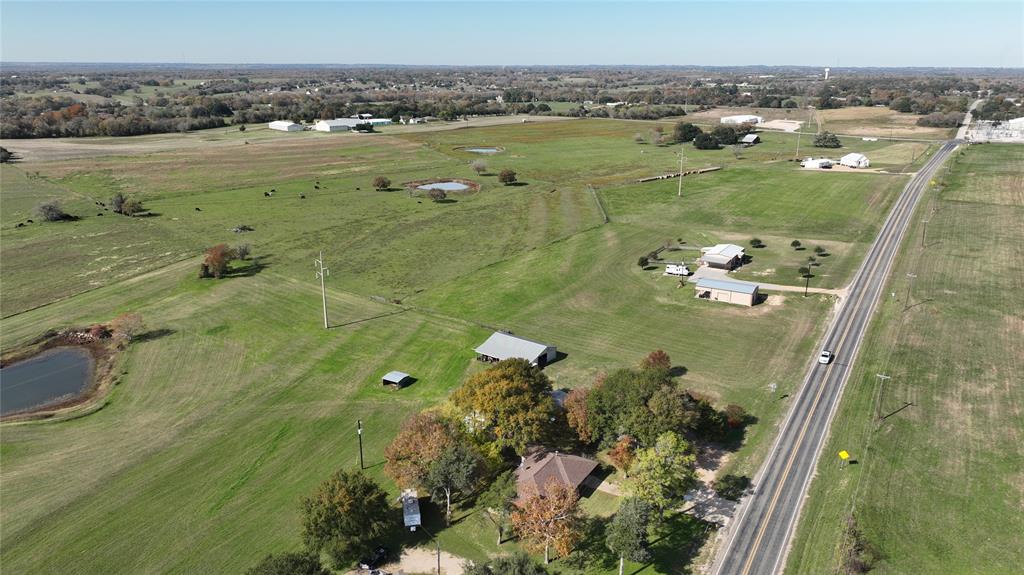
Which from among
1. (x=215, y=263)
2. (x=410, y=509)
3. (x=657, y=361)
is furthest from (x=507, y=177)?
(x=410, y=509)

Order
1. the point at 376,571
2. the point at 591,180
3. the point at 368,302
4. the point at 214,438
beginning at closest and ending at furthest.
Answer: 1. the point at 376,571
2. the point at 214,438
3. the point at 368,302
4. the point at 591,180

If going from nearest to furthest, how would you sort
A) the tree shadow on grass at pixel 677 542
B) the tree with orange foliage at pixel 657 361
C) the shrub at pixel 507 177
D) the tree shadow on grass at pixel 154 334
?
the tree shadow on grass at pixel 677 542 < the tree with orange foliage at pixel 657 361 < the tree shadow on grass at pixel 154 334 < the shrub at pixel 507 177

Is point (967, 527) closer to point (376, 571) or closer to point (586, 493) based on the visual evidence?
point (586, 493)

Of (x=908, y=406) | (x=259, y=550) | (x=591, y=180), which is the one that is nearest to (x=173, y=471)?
(x=259, y=550)

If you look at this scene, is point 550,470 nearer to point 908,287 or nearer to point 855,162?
point 908,287

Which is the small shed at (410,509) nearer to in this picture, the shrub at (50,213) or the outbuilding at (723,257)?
the outbuilding at (723,257)

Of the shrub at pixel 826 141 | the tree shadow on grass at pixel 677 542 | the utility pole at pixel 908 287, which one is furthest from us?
the shrub at pixel 826 141

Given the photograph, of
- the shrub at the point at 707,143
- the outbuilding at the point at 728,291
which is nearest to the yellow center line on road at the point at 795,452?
the outbuilding at the point at 728,291
